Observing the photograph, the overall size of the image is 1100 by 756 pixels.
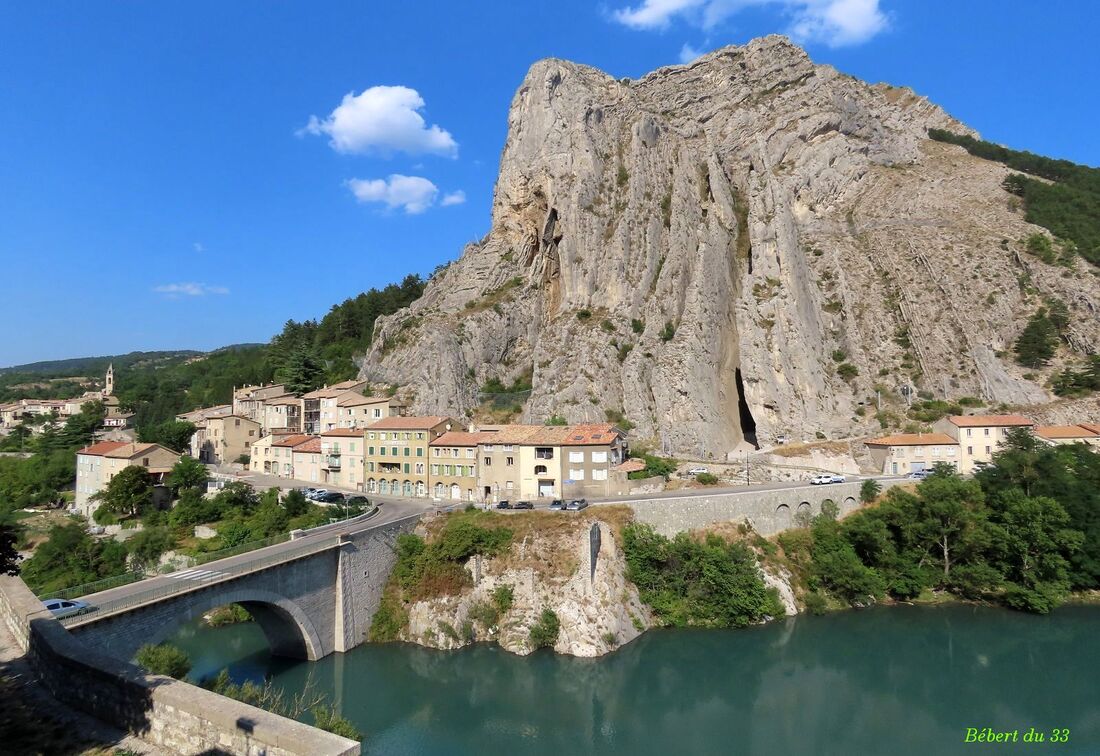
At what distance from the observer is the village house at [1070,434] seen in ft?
Answer: 147

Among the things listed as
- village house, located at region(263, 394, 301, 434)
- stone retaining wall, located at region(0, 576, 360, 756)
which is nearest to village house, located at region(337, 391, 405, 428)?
village house, located at region(263, 394, 301, 434)

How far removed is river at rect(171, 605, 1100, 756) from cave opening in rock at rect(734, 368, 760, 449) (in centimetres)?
2801

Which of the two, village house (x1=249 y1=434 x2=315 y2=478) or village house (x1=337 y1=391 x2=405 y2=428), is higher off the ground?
village house (x1=337 y1=391 x2=405 y2=428)

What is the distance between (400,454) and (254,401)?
101 ft

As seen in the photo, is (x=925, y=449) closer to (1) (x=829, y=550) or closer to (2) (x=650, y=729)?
(1) (x=829, y=550)

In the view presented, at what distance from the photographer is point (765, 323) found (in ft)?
192

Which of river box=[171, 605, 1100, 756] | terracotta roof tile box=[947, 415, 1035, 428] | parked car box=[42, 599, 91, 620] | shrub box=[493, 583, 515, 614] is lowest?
river box=[171, 605, 1100, 756]

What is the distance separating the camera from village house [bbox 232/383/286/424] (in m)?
66.1

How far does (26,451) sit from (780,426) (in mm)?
87957

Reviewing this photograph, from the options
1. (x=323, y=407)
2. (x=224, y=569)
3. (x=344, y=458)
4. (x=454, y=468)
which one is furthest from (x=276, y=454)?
(x=224, y=569)

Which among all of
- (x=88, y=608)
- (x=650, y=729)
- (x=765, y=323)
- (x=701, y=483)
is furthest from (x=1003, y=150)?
(x=88, y=608)

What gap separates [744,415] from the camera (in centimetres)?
6322

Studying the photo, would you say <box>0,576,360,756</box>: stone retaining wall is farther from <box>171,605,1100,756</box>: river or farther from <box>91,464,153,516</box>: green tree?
<box>91,464,153,516</box>: green tree

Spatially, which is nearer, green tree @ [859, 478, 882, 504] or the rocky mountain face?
green tree @ [859, 478, 882, 504]
